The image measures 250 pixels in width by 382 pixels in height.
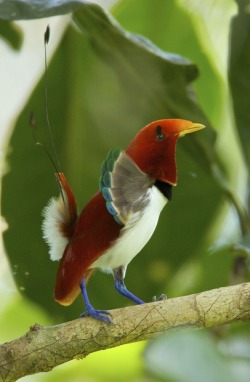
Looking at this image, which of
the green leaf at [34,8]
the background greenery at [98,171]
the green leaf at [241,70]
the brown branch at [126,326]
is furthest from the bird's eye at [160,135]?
the green leaf at [241,70]

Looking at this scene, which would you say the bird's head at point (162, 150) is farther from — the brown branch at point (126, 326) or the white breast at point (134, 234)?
the brown branch at point (126, 326)

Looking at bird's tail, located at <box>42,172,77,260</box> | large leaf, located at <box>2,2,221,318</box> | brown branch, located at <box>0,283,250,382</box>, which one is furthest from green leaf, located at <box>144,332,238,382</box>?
large leaf, located at <box>2,2,221,318</box>

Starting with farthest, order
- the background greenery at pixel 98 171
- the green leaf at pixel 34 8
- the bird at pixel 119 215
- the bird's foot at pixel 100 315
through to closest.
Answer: the background greenery at pixel 98 171 → the green leaf at pixel 34 8 → the bird's foot at pixel 100 315 → the bird at pixel 119 215

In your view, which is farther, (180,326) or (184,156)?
(184,156)

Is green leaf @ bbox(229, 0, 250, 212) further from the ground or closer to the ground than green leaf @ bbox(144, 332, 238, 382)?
further from the ground

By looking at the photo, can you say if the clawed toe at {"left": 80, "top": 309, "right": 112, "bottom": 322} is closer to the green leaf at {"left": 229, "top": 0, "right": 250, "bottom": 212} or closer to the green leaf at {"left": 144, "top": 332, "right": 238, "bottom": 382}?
the green leaf at {"left": 144, "top": 332, "right": 238, "bottom": 382}

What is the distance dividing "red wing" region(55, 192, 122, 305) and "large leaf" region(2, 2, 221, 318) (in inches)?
19.1

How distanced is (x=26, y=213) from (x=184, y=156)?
257 mm

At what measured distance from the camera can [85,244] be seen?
31.8 inches

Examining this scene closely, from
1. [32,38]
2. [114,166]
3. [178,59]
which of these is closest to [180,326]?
[114,166]

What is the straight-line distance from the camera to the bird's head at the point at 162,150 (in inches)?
30.8

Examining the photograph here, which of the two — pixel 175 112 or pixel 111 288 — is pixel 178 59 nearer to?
pixel 175 112

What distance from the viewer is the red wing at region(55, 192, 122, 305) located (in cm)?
79

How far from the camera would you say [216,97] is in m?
1.45
